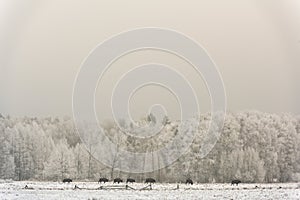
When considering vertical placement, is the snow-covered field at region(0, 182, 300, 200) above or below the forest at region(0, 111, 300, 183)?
below

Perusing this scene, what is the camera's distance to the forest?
12742mm

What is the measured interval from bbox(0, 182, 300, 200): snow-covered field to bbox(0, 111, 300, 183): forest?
138 millimetres

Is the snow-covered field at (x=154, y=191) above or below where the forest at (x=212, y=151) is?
below

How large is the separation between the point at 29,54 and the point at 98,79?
4.79ft

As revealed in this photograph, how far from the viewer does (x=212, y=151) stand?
12.8 metres

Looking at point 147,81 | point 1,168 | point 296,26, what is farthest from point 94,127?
point 296,26

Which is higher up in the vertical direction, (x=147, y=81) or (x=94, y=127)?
(x=147, y=81)

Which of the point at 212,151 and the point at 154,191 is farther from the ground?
the point at 212,151

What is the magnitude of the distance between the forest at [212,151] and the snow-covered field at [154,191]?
0.14 metres

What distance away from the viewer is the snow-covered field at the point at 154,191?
1270cm

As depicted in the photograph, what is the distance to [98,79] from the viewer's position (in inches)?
492

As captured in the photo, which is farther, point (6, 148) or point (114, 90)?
point (6, 148)

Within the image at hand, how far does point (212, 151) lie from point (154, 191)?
1338mm

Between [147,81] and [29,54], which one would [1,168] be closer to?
[29,54]
